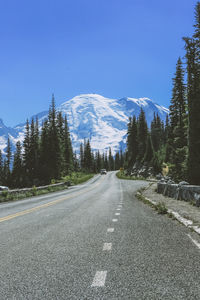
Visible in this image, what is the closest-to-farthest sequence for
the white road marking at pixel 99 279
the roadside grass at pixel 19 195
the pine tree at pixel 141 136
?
the white road marking at pixel 99 279, the roadside grass at pixel 19 195, the pine tree at pixel 141 136

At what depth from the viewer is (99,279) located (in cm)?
373

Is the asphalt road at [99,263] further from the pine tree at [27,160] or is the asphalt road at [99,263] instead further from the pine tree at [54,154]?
the pine tree at [27,160]

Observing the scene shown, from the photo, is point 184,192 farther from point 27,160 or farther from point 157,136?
point 157,136

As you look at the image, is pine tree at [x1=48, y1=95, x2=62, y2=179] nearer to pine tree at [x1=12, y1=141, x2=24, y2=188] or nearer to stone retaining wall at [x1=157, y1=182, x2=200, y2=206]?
pine tree at [x1=12, y1=141, x2=24, y2=188]

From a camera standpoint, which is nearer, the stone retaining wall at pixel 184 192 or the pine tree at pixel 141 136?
the stone retaining wall at pixel 184 192

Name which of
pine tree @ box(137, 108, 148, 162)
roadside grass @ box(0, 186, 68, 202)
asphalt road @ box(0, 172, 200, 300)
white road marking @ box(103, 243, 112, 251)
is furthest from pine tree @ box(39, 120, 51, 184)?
white road marking @ box(103, 243, 112, 251)

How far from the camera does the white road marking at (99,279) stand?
3.57 meters

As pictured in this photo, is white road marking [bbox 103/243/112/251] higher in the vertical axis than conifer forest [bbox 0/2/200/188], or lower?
lower

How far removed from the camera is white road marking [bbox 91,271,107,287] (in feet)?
11.7

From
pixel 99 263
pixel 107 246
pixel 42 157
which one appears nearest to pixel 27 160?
pixel 42 157

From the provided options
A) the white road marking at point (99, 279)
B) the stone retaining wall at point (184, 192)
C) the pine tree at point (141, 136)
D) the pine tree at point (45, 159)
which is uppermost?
the pine tree at point (141, 136)

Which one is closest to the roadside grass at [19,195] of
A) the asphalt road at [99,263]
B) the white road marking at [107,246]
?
the asphalt road at [99,263]

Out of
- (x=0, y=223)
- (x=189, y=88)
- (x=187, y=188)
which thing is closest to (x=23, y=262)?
(x=0, y=223)

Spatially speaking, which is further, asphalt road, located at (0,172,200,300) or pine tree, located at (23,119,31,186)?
pine tree, located at (23,119,31,186)
